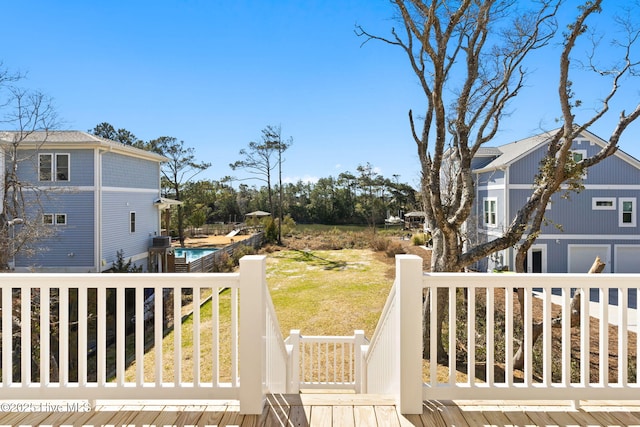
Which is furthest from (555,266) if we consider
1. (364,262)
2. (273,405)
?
(273,405)

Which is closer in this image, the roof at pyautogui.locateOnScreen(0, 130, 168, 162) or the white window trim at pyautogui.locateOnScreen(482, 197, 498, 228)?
the roof at pyautogui.locateOnScreen(0, 130, 168, 162)

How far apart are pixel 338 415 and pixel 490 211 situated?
14.0 meters

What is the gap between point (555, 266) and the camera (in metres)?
13.1

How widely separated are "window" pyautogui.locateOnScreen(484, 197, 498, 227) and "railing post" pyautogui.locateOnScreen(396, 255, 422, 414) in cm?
1330

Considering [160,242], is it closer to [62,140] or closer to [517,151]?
[62,140]

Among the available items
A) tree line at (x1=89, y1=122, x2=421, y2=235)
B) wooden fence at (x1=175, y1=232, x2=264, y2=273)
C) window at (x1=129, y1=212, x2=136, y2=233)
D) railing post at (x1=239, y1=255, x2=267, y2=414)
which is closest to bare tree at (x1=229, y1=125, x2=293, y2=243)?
tree line at (x1=89, y1=122, x2=421, y2=235)

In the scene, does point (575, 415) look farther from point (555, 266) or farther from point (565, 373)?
point (555, 266)

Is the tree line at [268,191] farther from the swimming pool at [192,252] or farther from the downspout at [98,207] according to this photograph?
the downspout at [98,207]

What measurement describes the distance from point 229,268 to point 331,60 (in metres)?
8.17

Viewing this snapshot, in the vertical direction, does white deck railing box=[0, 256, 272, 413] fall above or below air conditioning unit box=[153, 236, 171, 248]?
above

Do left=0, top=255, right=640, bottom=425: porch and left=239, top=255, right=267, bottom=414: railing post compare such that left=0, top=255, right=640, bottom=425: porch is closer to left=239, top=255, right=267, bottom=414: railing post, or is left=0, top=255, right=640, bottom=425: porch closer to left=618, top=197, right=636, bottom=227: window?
left=239, top=255, right=267, bottom=414: railing post

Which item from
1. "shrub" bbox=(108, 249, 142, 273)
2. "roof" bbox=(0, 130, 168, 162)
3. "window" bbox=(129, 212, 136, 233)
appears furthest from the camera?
"window" bbox=(129, 212, 136, 233)

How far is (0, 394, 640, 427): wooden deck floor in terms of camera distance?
1.95m

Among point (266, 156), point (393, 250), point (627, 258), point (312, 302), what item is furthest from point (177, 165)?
point (627, 258)
